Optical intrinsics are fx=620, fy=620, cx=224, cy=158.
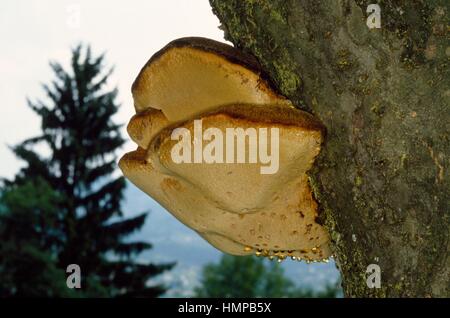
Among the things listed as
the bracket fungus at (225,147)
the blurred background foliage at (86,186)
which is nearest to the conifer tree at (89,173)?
the blurred background foliage at (86,186)

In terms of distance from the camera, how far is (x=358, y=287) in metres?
1.29

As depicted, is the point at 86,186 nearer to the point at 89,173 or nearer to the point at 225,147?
the point at 89,173

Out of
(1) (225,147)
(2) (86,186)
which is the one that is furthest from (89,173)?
(1) (225,147)

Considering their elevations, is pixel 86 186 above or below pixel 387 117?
above

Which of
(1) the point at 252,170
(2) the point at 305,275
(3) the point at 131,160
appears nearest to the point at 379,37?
(1) the point at 252,170

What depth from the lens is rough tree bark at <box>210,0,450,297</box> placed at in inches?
45.0

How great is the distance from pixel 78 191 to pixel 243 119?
23291mm

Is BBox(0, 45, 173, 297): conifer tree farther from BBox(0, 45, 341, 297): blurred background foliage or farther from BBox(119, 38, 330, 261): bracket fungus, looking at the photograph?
BBox(119, 38, 330, 261): bracket fungus

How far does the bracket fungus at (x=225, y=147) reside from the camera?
135 centimetres

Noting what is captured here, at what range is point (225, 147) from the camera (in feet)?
4.52

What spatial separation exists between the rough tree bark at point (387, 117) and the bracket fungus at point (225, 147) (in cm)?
10

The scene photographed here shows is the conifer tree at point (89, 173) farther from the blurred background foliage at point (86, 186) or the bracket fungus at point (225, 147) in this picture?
the bracket fungus at point (225, 147)

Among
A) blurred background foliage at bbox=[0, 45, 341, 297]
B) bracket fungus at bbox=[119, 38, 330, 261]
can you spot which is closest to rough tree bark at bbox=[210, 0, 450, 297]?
bracket fungus at bbox=[119, 38, 330, 261]

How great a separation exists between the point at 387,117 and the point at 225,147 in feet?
1.23
